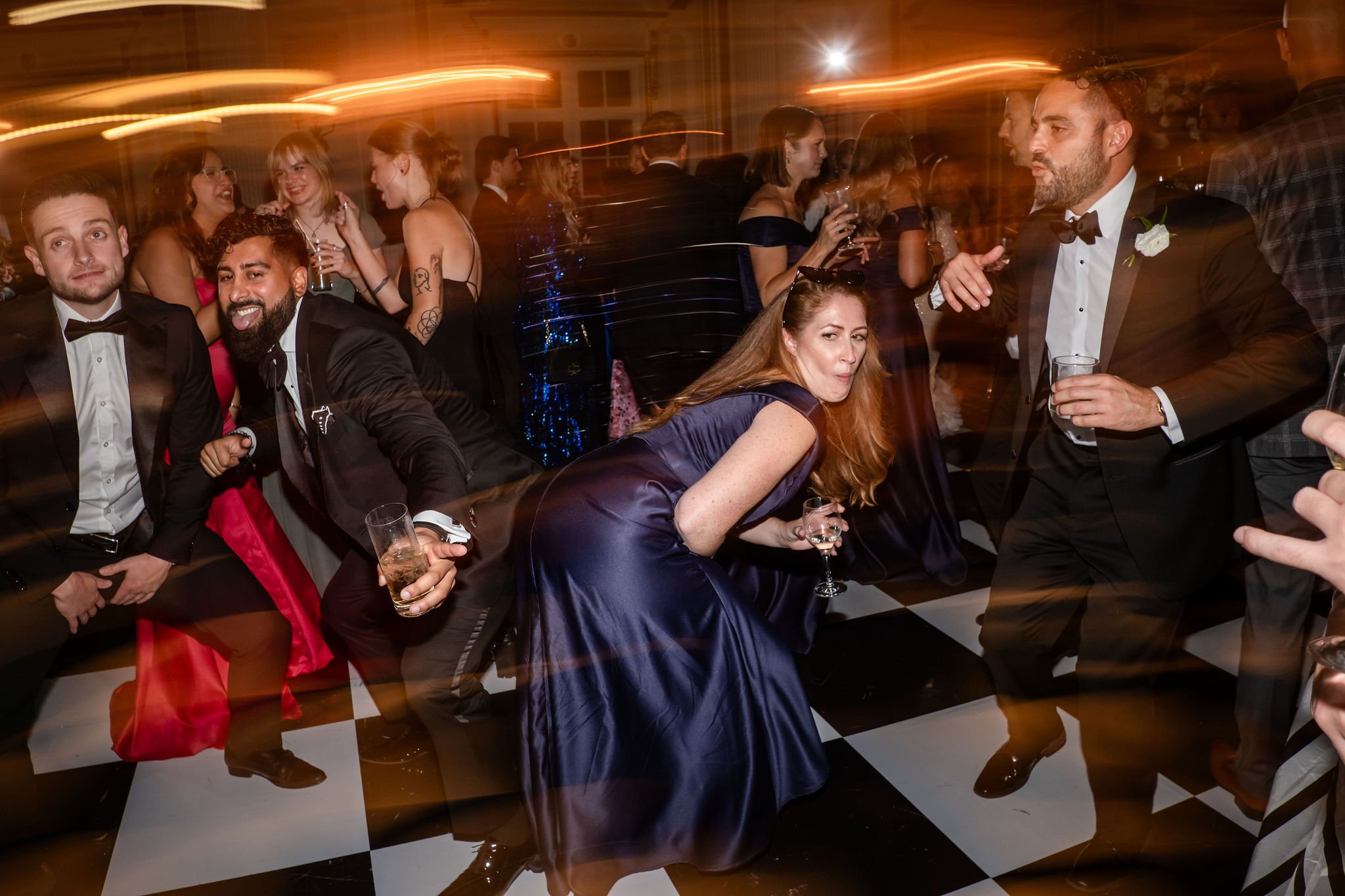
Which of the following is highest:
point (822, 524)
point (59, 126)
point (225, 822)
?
point (59, 126)

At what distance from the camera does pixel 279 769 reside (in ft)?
7.59

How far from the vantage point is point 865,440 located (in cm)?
229

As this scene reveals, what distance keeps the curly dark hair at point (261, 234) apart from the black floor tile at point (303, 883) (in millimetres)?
1436

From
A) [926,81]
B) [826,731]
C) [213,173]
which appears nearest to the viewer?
[826,731]

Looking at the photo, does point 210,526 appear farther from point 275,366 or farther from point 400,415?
point 400,415

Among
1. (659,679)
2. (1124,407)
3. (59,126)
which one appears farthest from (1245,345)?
(59,126)

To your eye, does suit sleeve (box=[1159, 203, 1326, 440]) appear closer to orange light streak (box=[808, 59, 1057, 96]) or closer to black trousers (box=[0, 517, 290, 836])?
black trousers (box=[0, 517, 290, 836])

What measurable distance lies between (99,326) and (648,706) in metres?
1.58

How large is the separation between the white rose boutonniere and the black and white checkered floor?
1.24m

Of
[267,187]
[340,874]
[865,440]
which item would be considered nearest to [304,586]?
[340,874]

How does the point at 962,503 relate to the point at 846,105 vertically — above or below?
below

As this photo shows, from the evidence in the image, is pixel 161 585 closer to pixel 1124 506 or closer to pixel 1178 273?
pixel 1124 506

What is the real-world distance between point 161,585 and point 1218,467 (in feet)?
8.07

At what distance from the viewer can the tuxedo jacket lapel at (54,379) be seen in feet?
6.79
